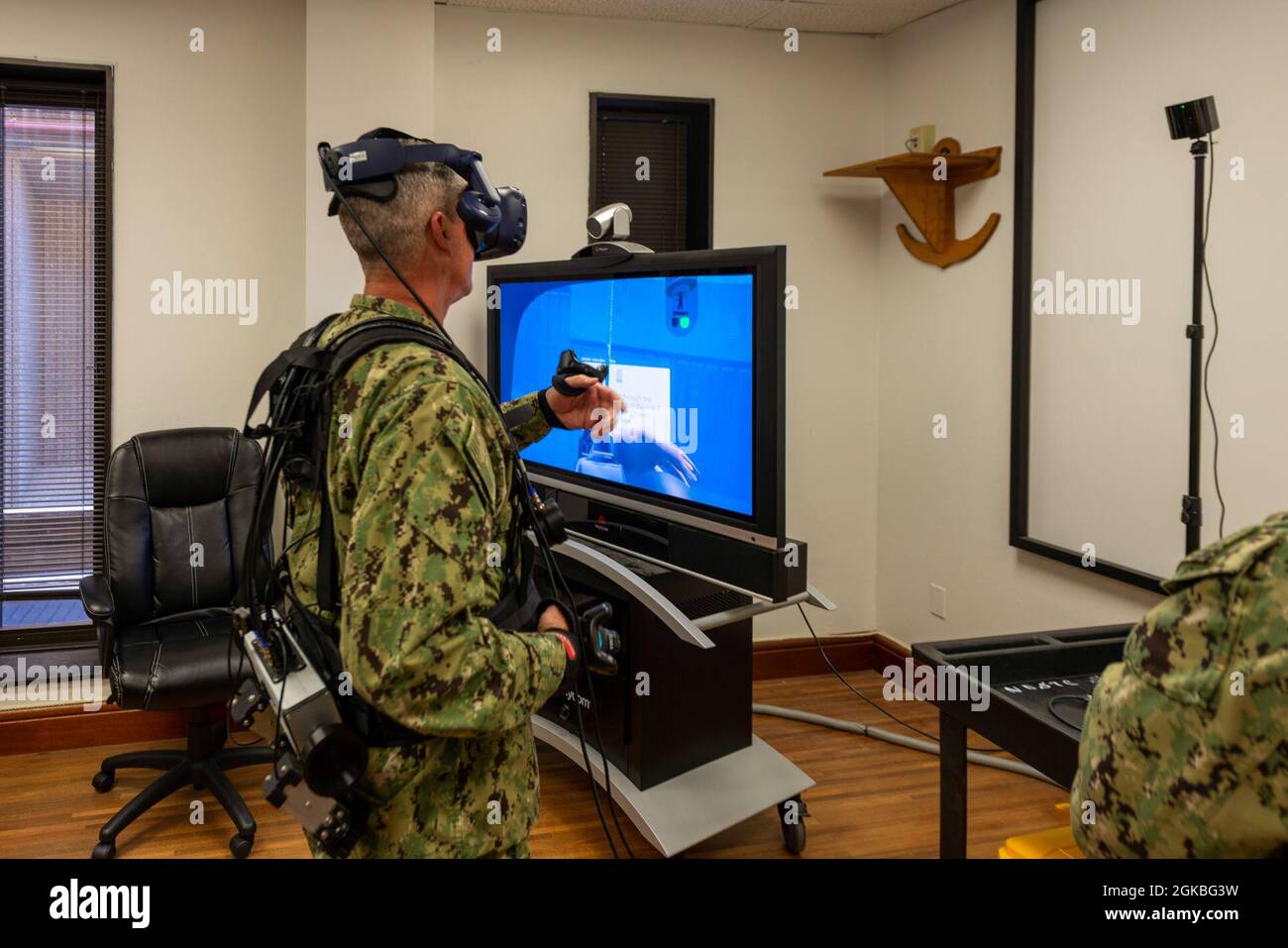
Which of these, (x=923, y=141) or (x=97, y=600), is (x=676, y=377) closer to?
(x=923, y=141)

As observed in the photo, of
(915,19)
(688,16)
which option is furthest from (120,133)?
(915,19)

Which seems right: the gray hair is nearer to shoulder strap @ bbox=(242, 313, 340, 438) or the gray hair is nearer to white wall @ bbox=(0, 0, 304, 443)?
shoulder strap @ bbox=(242, 313, 340, 438)

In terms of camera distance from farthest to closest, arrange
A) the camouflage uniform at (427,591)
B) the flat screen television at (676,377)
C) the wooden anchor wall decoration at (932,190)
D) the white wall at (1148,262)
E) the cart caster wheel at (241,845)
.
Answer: the wooden anchor wall decoration at (932,190) < the cart caster wheel at (241,845) < the white wall at (1148,262) < the flat screen television at (676,377) < the camouflage uniform at (427,591)

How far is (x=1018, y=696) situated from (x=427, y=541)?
1116mm

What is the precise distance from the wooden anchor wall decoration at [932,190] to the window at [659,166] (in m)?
0.55

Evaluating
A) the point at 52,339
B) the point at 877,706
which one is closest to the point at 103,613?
the point at 52,339

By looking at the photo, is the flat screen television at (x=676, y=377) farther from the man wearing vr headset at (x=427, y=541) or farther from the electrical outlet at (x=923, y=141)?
the electrical outlet at (x=923, y=141)

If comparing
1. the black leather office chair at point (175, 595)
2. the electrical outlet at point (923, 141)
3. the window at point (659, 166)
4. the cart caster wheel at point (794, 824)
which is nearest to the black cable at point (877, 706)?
the cart caster wheel at point (794, 824)

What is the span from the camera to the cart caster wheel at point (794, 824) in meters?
2.95

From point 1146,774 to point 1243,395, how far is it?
2.11 meters

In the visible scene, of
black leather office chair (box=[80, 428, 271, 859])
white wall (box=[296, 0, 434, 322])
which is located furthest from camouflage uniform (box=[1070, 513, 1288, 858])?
white wall (box=[296, 0, 434, 322])

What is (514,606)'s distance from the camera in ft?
4.66
